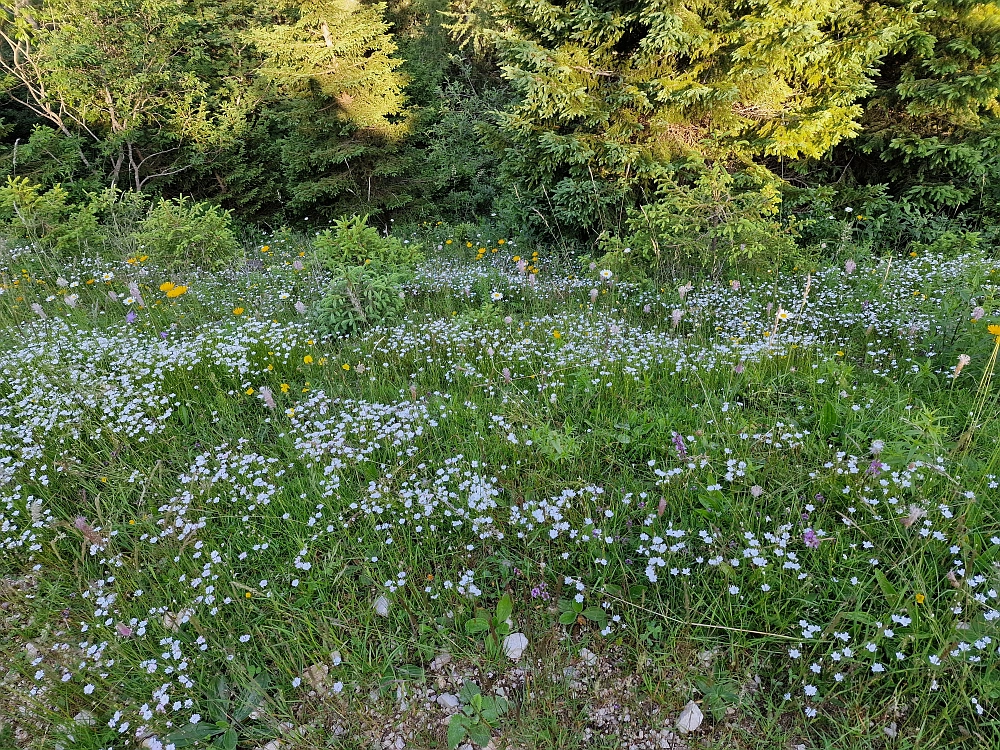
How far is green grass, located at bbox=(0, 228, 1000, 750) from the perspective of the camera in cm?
211

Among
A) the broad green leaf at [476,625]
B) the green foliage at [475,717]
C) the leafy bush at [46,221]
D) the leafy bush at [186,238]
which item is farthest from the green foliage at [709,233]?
the leafy bush at [46,221]

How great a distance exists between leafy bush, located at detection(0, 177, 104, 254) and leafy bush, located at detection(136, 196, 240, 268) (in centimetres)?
122

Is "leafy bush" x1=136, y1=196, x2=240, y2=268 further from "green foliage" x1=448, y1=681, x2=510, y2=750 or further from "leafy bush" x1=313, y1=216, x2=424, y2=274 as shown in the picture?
"green foliage" x1=448, y1=681, x2=510, y2=750

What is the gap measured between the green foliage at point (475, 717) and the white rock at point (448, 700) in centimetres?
3

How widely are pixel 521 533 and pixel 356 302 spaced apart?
2.87 meters

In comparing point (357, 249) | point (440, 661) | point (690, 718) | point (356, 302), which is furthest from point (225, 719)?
point (357, 249)

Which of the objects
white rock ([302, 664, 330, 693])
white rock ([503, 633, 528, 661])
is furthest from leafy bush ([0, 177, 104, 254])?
white rock ([503, 633, 528, 661])

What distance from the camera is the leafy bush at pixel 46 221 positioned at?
7.03m

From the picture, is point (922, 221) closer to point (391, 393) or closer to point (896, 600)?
point (896, 600)

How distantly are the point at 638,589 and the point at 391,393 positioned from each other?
2.15 meters

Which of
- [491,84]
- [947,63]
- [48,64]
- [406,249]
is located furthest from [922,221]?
[48,64]

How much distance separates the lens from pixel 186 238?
6348 millimetres

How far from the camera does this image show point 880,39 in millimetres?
5445

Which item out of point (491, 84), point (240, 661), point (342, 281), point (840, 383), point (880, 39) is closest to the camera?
point (240, 661)
